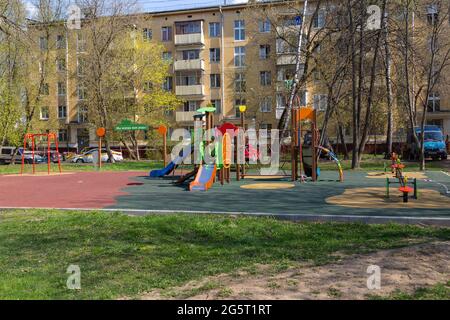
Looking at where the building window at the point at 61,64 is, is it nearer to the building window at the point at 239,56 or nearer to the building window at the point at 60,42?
the building window at the point at 60,42

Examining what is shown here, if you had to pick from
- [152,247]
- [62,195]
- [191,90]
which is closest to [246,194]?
[62,195]

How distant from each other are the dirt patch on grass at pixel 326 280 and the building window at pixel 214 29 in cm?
4762

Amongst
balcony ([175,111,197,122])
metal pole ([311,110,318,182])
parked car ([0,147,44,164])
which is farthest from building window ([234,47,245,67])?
metal pole ([311,110,318,182])

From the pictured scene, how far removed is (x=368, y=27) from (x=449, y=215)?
49.7 ft

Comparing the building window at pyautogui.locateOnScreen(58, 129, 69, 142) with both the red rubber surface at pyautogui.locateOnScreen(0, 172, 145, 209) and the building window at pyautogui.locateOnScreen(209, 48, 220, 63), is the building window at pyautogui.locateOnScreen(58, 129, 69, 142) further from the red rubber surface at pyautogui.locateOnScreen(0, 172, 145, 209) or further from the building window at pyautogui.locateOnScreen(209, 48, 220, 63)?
the red rubber surface at pyautogui.locateOnScreen(0, 172, 145, 209)

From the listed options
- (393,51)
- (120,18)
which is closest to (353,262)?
(393,51)

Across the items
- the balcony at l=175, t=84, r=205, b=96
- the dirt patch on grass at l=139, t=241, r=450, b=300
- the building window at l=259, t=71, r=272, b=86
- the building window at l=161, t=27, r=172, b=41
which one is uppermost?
the building window at l=161, t=27, r=172, b=41

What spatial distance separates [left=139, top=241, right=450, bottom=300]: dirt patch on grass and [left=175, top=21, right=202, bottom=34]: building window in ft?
156

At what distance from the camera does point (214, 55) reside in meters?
51.2

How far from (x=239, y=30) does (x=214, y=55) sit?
12.8 ft

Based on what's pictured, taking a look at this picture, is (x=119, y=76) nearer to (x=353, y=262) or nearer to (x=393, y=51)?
(x=393, y=51)

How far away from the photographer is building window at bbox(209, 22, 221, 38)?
50.7 meters

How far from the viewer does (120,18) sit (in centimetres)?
3456

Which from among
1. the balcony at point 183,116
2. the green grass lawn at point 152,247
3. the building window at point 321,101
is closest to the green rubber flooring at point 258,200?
the green grass lawn at point 152,247
